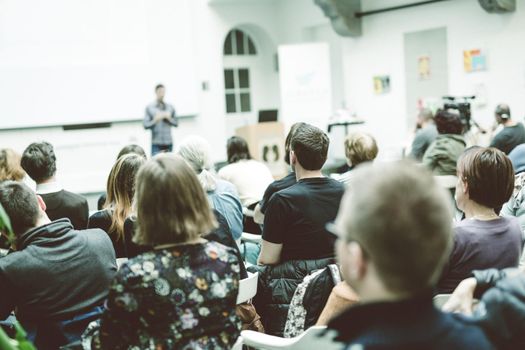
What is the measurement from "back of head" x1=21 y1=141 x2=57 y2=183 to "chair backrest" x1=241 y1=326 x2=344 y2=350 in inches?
74.0

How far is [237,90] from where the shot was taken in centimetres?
1141

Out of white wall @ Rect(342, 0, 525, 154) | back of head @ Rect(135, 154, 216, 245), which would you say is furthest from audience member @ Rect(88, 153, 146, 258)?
white wall @ Rect(342, 0, 525, 154)

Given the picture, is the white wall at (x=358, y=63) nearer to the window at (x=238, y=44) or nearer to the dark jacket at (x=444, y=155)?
the window at (x=238, y=44)

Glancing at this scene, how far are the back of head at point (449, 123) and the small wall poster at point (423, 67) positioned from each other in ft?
12.0

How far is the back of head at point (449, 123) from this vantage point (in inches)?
221

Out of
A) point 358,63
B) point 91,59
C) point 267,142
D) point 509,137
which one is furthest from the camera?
point 358,63

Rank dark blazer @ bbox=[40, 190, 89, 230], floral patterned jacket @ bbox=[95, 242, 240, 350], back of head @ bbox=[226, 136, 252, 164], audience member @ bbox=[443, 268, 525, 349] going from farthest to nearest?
back of head @ bbox=[226, 136, 252, 164] → dark blazer @ bbox=[40, 190, 89, 230] → floral patterned jacket @ bbox=[95, 242, 240, 350] → audience member @ bbox=[443, 268, 525, 349]

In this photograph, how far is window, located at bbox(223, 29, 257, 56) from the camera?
36.7 feet

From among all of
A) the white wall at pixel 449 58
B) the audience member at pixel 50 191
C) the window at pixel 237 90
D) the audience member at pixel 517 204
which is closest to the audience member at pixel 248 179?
the audience member at pixel 50 191

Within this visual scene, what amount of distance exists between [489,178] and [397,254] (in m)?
1.31

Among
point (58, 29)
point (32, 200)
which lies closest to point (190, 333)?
point (32, 200)

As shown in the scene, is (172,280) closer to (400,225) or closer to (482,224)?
(400,225)

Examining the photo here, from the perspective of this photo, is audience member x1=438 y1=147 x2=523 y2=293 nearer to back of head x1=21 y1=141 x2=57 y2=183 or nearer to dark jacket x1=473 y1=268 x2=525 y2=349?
dark jacket x1=473 y1=268 x2=525 y2=349

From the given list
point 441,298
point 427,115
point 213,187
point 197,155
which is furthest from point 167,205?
point 427,115
